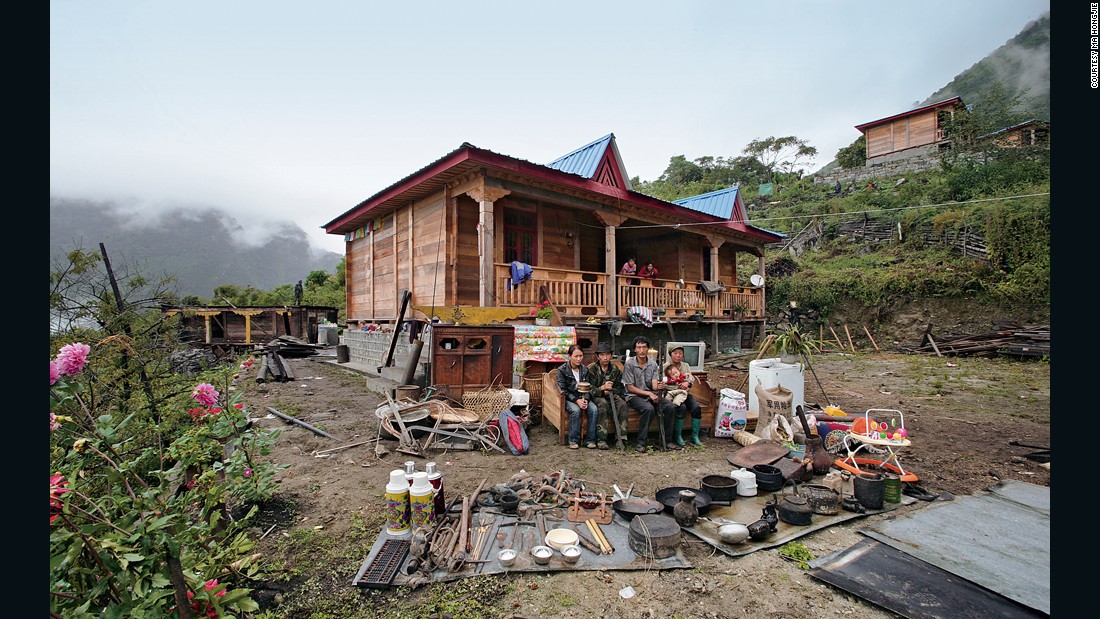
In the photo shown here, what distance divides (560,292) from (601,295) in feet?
4.59

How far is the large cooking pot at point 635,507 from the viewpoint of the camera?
4.08 metres

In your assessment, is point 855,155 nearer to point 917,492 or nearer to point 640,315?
point 640,315

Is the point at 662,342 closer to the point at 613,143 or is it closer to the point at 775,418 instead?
the point at 613,143

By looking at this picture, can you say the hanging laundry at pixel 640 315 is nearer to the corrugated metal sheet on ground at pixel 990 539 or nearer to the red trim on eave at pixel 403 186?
the red trim on eave at pixel 403 186

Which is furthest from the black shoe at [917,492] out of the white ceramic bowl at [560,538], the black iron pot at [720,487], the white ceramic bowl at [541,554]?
the white ceramic bowl at [541,554]

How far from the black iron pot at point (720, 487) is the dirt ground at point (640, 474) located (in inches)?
23.1

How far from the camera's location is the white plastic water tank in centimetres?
694

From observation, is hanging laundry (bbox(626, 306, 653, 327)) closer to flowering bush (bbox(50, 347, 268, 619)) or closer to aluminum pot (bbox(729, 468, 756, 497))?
aluminum pot (bbox(729, 468, 756, 497))

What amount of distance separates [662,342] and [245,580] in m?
11.9

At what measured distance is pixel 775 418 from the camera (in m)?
6.41

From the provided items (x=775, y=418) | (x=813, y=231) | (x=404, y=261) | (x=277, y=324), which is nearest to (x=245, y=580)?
(x=775, y=418)

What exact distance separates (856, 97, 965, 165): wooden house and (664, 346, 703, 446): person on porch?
35.6 meters

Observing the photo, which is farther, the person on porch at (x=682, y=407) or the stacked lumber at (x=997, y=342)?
the stacked lumber at (x=997, y=342)

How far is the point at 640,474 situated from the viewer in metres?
5.39
